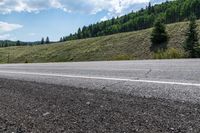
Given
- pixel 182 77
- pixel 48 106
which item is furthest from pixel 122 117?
pixel 182 77

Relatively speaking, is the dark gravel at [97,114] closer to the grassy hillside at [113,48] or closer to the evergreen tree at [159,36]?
the grassy hillside at [113,48]

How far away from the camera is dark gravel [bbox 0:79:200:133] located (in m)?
3.85

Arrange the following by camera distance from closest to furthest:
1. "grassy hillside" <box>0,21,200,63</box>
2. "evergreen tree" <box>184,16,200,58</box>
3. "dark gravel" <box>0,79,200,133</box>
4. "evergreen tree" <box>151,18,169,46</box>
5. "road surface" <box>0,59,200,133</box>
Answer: "dark gravel" <box>0,79,200,133</box>, "road surface" <box>0,59,200,133</box>, "evergreen tree" <box>184,16,200,58</box>, "evergreen tree" <box>151,18,169,46</box>, "grassy hillside" <box>0,21,200,63</box>

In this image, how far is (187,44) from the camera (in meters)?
27.8

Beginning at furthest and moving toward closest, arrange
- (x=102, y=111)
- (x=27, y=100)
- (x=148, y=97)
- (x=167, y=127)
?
(x=27, y=100)
(x=148, y=97)
(x=102, y=111)
(x=167, y=127)

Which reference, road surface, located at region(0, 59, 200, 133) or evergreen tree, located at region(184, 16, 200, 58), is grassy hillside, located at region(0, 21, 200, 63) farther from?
road surface, located at region(0, 59, 200, 133)

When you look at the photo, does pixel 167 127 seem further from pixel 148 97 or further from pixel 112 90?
pixel 112 90

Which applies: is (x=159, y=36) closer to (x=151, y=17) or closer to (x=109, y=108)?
(x=109, y=108)

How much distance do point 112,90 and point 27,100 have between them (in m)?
1.69

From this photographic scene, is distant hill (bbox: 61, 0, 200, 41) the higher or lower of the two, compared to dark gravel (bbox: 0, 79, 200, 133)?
higher

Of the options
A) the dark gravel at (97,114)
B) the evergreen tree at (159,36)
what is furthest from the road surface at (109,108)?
the evergreen tree at (159,36)

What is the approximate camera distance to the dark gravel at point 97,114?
12.6ft

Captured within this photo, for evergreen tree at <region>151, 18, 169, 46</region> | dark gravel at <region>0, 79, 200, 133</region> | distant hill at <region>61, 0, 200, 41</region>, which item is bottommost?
dark gravel at <region>0, 79, 200, 133</region>

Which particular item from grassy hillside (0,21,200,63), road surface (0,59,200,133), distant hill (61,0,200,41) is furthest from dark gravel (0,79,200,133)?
distant hill (61,0,200,41)
